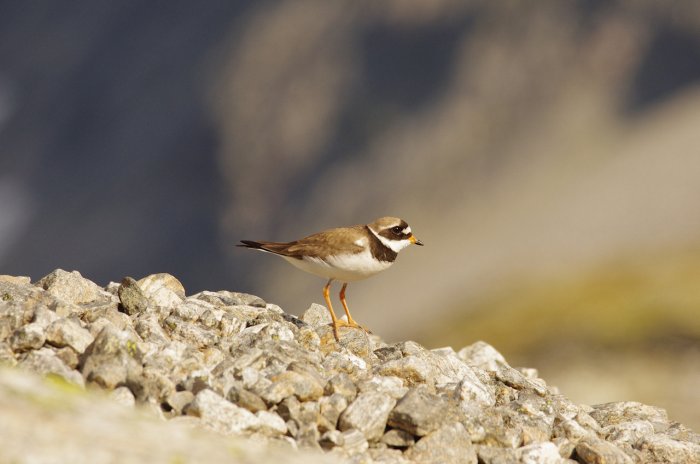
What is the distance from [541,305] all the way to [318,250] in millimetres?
102320

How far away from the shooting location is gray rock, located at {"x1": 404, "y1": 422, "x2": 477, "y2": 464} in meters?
11.8

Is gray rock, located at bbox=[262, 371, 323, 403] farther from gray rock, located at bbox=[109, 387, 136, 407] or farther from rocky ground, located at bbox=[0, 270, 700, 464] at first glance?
gray rock, located at bbox=[109, 387, 136, 407]

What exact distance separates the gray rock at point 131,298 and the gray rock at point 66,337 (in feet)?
8.29

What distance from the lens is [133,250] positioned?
19988 cm

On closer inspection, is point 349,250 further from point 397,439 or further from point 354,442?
point 354,442

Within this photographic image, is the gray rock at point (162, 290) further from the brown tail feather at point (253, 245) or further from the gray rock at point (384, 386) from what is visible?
the gray rock at point (384, 386)

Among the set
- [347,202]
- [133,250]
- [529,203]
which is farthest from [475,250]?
[133,250]

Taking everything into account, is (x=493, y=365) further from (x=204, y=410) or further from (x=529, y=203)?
(x=529, y=203)

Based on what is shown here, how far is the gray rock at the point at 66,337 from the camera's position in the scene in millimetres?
12016

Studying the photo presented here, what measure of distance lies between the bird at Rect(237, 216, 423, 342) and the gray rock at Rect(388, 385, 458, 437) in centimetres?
536

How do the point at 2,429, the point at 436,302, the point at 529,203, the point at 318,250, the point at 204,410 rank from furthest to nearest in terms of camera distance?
the point at 529,203
the point at 436,302
the point at 318,250
the point at 204,410
the point at 2,429

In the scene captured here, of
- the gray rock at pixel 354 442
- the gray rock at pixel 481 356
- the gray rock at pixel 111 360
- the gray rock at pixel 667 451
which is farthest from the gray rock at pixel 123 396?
the gray rock at pixel 481 356

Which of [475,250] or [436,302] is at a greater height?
[475,250]

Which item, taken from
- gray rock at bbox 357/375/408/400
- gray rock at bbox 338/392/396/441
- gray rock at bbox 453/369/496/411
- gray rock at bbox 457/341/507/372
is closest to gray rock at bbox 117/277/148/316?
gray rock at bbox 357/375/408/400
